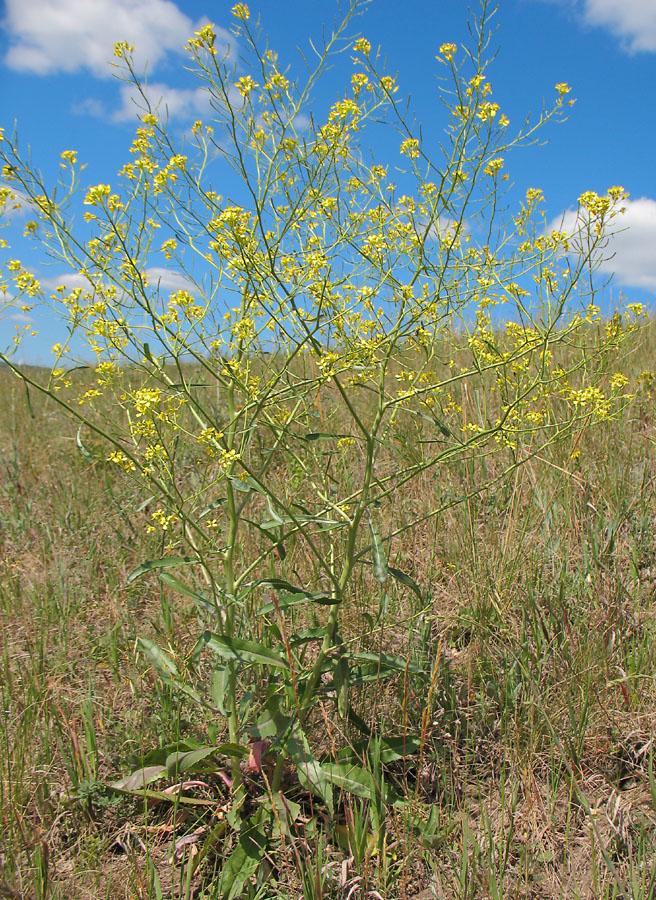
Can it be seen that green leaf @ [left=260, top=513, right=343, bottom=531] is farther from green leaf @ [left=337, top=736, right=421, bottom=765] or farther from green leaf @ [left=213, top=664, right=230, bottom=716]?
green leaf @ [left=337, top=736, right=421, bottom=765]

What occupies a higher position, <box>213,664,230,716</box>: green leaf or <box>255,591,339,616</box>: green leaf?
<box>255,591,339,616</box>: green leaf

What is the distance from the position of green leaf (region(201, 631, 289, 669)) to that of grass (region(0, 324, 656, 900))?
28 centimetres

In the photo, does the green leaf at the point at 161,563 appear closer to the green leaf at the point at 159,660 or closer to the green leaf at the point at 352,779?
the green leaf at the point at 159,660

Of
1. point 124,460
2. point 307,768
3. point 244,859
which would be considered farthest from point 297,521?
point 244,859

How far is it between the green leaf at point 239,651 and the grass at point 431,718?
0.28 meters

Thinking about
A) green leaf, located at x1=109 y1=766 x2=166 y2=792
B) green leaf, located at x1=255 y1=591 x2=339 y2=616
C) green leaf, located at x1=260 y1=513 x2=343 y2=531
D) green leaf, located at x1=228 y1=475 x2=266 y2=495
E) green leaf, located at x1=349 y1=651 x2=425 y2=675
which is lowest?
green leaf, located at x1=109 y1=766 x2=166 y2=792

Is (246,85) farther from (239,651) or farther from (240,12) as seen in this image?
(239,651)

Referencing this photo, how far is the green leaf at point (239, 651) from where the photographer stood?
5.57ft

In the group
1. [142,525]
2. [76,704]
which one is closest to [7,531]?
[142,525]

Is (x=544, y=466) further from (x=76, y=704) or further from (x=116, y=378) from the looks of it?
(x=76, y=704)

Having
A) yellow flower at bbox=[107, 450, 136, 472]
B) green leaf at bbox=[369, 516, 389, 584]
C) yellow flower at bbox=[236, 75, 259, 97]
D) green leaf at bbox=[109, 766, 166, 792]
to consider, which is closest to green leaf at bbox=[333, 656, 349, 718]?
green leaf at bbox=[369, 516, 389, 584]

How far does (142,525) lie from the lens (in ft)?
11.8

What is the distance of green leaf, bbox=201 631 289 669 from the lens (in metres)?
1.70

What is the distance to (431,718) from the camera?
216 centimetres
